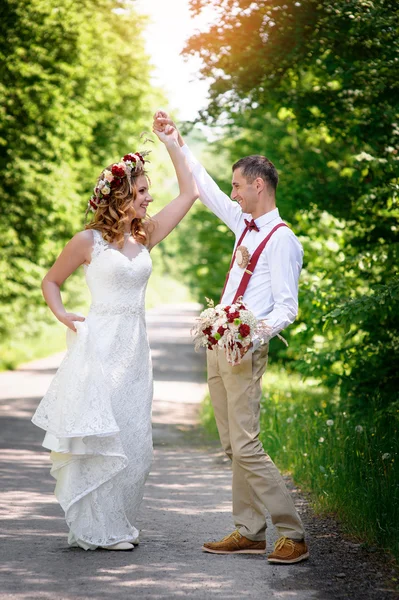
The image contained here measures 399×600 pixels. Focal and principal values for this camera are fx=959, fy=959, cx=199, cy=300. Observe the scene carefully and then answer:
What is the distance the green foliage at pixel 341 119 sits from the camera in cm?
902

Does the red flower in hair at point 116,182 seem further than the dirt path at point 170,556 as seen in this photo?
Yes

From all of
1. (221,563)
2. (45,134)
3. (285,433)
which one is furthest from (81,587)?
(45,134)

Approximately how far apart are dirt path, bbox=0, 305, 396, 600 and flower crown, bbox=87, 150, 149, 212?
7.29 feet

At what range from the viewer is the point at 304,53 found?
33.1 feet

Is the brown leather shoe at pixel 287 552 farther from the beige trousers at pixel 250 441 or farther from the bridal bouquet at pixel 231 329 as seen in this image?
the bridal bouquet at pixel 231 329

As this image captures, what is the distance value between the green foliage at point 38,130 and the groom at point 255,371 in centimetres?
1853

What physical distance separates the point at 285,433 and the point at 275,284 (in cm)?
446

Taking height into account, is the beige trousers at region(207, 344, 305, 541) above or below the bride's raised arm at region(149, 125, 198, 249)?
below

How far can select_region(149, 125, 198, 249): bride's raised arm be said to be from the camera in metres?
6.20

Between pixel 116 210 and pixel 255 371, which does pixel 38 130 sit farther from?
pixel 255 371

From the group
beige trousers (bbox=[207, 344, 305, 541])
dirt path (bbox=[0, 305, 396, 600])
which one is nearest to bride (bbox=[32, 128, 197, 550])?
dirt path (bbox=[0, 305, 396, 600])

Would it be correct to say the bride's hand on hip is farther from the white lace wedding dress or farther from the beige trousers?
the beige trousers

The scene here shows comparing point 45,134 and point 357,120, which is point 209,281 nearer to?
point 45,134

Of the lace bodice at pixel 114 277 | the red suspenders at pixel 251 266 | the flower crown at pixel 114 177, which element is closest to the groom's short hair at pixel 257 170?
the red suspenders at pixel 251 266
